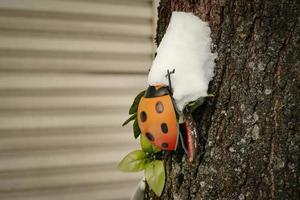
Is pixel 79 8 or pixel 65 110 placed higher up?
pixel 79 8

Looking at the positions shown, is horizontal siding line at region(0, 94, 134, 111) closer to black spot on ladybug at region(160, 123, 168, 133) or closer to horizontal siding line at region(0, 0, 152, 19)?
horizontal siding line at region(0, 0, 152, 19)

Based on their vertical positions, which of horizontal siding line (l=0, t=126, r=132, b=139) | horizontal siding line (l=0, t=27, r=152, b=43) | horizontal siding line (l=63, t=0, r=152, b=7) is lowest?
horizontal siding line (l=0, t=126, r=132, b=139)

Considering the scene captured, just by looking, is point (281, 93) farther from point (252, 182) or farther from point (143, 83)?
point (143, 83)

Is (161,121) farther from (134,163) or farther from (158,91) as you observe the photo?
(134,163)

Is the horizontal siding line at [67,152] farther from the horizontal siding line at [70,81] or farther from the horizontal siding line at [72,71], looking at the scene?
the horizontal siding line at [72,71]

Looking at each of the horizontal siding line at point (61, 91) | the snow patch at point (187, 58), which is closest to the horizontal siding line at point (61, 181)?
the horizontal siding line at point (61, 91)

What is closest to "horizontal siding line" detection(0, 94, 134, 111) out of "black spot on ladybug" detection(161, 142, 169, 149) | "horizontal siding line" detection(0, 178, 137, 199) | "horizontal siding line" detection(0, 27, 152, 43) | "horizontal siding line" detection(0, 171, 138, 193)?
"horizontal siding line" detection(0, 27, 152, 43)

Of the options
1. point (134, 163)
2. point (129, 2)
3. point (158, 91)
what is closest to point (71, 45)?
point (129, 2)
